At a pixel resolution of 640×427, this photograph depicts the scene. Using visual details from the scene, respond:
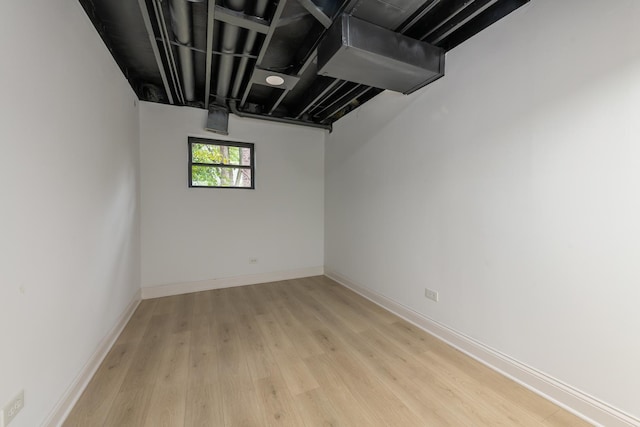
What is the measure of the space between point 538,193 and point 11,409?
3.16 metres

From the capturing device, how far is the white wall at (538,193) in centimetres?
137

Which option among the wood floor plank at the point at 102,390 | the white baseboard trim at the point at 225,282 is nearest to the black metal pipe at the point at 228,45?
the white baseboard trim at the point at 225,282

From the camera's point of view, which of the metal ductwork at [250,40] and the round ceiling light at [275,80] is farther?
the round ceiling light at [275,80]

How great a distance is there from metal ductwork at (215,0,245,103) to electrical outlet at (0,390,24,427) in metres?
2.56

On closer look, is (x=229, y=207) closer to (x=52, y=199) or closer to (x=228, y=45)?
(x=228, y=45)

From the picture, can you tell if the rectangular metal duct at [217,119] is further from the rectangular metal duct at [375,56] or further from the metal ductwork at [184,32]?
the rectangular metal duct at [375,56]

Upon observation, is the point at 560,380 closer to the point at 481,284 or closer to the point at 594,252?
the point at 481,284

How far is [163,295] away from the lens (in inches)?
135

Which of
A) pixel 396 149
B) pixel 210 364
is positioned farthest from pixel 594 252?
→ pixel 210 364

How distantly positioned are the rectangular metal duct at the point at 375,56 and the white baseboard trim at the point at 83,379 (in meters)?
2.98

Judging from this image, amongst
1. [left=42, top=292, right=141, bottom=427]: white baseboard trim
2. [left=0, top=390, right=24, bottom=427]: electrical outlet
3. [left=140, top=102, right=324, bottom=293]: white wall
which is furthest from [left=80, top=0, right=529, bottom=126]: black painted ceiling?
[left=42, top=292, right=141, bottom=427]: white baseboard trim

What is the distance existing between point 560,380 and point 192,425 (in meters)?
2.36

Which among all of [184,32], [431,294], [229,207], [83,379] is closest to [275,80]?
[184,32]

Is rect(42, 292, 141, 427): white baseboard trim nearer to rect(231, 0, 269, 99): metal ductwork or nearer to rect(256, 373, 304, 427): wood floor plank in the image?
rect(256, 373, 304, 427): wood floor plank
